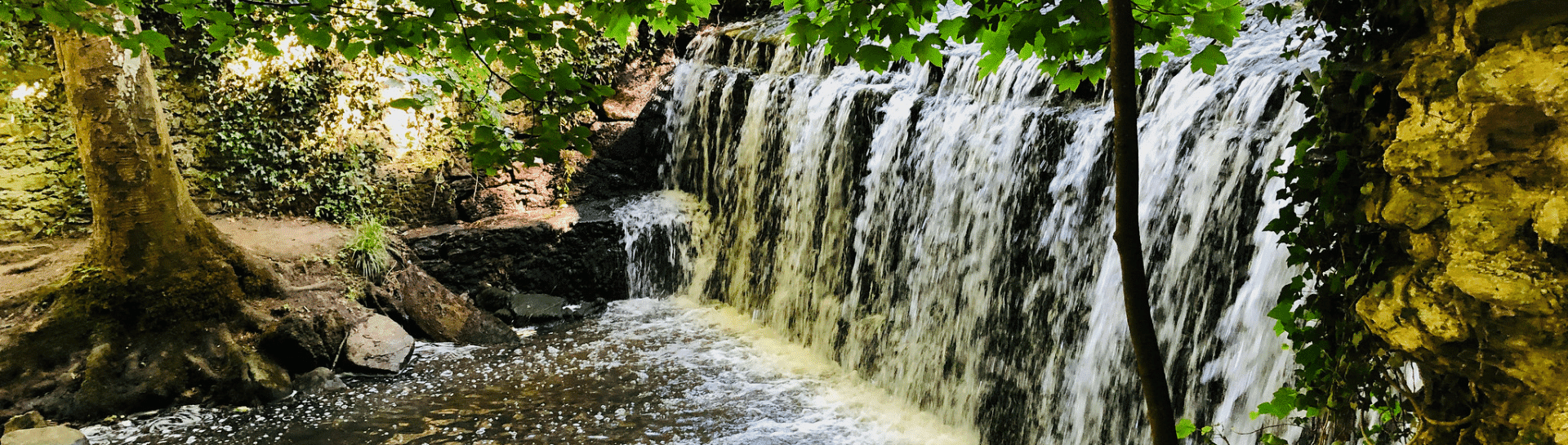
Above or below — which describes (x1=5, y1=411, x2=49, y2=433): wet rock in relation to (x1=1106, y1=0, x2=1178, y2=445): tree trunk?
below

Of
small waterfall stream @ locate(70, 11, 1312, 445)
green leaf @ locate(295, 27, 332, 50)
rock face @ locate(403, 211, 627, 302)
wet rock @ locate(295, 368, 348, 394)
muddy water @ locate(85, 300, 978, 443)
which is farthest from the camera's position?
rock face @ locate(403, 211, 627, 302)

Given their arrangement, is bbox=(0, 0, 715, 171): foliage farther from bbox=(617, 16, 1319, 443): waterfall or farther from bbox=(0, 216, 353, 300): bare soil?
bbox=(0, 216, 353, 300): bare soil

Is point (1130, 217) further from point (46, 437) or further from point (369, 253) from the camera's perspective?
point (369, 253)

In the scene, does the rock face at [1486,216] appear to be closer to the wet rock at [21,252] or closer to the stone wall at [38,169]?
the wet rock at [21,252]

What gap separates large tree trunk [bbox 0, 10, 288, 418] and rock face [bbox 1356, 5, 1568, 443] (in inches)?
273

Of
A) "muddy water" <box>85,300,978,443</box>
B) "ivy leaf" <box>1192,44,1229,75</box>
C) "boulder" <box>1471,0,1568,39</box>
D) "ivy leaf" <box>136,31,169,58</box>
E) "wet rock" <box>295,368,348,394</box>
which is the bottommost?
"muddy water" <box>85,300,978,443</box>

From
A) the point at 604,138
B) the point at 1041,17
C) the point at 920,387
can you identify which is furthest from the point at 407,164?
the point at 1041,17

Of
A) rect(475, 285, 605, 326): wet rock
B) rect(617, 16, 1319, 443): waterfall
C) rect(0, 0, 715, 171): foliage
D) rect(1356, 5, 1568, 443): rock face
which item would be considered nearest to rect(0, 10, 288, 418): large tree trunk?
rect(475, 285, 605, 326): wet rock

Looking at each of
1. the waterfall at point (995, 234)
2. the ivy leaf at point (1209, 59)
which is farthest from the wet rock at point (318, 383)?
the ivy leaf at point (1209, 59)

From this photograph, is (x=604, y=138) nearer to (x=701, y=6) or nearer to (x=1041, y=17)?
(x=701, y=6)

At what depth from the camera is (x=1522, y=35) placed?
1.39 meters

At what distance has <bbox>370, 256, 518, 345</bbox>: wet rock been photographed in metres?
7.71

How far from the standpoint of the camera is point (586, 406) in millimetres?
6090

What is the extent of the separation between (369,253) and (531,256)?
1.71 m
